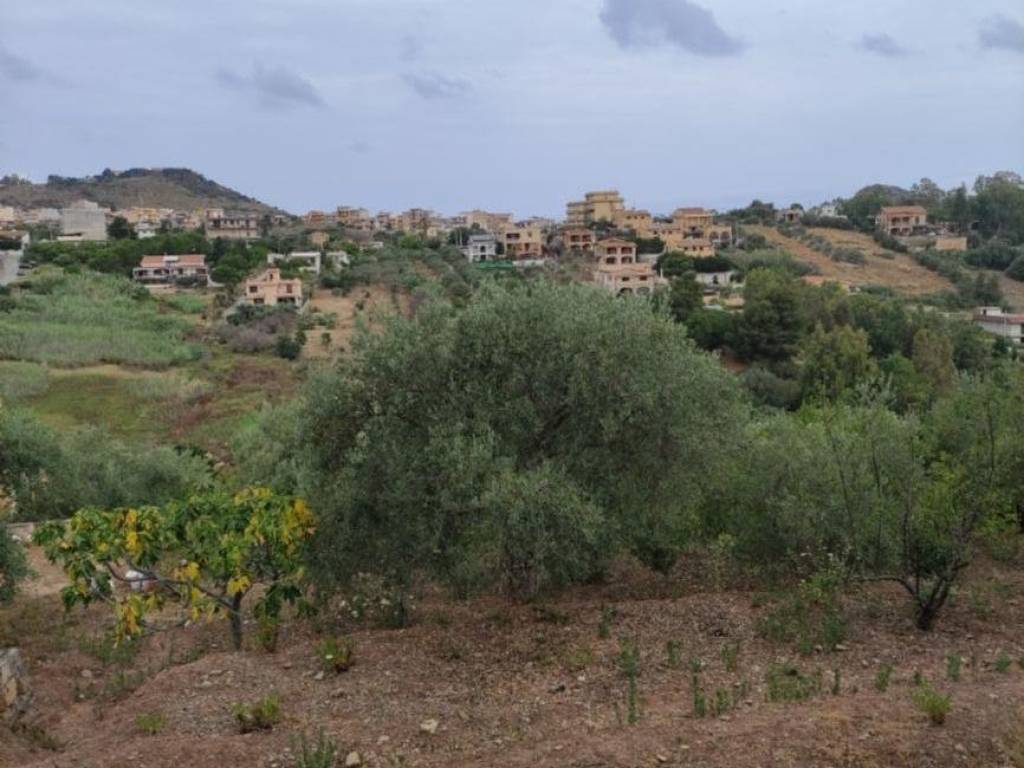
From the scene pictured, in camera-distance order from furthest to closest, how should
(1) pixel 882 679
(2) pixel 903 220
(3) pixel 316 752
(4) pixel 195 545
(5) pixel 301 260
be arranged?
(2) pixel 903 220
(5) pixel 301 260
(4) pixel 195 545
(1) pixel 882 679
(3) pixel 316 752

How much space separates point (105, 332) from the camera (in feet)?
151

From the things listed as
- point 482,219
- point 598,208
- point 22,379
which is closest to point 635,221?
point 598,208

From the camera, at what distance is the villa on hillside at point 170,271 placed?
6519cm

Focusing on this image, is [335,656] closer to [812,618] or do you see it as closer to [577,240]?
[812,618]

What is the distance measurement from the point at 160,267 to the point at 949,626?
64.9 meters

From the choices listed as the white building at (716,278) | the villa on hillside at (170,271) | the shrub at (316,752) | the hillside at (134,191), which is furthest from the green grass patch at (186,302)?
the hillside at (134,191)

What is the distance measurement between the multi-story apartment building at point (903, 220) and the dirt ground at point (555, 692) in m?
92.2

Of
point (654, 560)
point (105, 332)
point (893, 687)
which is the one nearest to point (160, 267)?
point (105, 332)

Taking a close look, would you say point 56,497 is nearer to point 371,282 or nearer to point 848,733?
point 848,733

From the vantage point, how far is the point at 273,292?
2180 inches

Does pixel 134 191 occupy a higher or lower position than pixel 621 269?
higher

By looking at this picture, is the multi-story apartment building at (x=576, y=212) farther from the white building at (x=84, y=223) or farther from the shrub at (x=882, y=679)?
the shrub at (x=882, y=679)

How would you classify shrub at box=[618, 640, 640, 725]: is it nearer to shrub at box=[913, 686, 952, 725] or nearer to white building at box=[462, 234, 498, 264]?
shrub at box=[913, 686, 952, 725]

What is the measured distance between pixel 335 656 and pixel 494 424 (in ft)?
9.15
